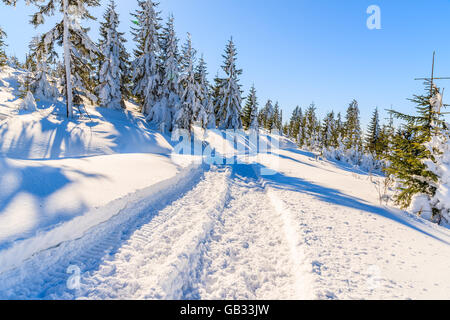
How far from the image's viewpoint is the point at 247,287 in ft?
9.48

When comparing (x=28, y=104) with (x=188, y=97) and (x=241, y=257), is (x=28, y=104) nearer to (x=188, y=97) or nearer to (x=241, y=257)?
(x=188, y=97)

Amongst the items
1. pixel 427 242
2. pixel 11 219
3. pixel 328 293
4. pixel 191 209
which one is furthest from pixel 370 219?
pixel 11 219

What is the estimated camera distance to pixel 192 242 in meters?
3.69

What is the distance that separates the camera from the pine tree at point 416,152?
21.2ft

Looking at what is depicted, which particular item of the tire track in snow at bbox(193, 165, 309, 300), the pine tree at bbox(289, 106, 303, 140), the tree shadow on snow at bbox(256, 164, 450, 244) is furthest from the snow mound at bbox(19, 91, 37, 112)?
the pine tree at bbox(289, 106, 303, 140)

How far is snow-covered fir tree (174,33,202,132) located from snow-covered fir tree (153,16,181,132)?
1.11 meters

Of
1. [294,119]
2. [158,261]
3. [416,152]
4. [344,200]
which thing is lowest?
[158,261]

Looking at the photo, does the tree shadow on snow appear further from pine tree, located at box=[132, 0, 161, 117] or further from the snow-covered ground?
pine tree, located at box=[132, 0, 161, 117]

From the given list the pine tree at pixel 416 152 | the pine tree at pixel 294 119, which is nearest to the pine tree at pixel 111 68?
the pine tree at pixel 416 152

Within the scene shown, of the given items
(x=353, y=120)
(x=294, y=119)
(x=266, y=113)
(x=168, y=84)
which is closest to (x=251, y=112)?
(x=168, y=84)

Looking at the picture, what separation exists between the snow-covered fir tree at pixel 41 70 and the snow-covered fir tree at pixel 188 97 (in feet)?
30.6

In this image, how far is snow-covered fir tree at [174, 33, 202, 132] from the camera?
17934 millimetres

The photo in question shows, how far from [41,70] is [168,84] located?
9833 millimetres

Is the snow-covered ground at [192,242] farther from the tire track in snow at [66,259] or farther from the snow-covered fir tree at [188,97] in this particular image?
the snow-covered fir tree at [188,97]
